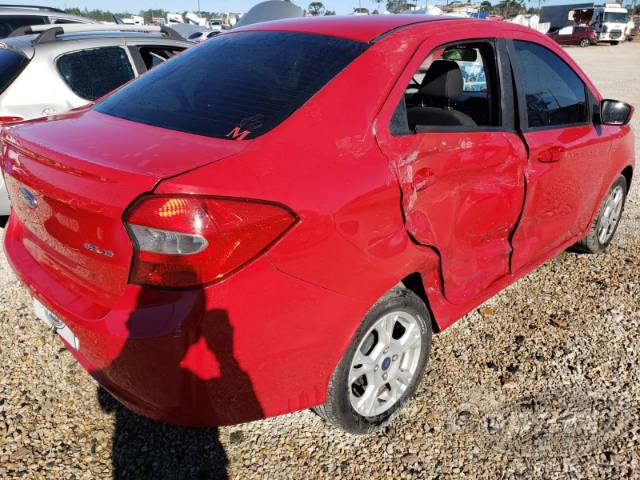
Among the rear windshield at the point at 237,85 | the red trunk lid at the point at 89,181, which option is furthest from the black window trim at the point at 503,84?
the red trunk lid at the point at 89,181

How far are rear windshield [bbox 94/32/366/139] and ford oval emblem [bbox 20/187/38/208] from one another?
1.56ft

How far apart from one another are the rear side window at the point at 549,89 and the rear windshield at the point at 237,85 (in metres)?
1.13

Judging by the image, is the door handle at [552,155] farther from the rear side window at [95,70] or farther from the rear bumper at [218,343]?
the rear side window at [95,70]

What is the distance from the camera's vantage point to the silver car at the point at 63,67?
3.90 metres

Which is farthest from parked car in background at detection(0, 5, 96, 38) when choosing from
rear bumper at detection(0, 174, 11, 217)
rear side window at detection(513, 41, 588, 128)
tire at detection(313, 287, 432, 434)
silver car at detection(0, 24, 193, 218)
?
tire at detection(313, 287, 432, 434)

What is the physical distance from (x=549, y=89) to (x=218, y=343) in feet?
8.15

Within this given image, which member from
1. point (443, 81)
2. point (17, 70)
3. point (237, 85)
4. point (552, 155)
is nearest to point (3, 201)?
point (17, 70)

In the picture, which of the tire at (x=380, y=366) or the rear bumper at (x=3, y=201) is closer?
the tire at (x=380, y=366)

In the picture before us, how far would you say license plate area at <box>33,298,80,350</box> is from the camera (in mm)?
1894

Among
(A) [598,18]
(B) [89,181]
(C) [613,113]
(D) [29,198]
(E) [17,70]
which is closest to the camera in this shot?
(B) [89,181]

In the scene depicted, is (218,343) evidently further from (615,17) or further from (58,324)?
(615,17)

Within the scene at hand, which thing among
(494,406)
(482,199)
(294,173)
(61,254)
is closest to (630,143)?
(482,199)

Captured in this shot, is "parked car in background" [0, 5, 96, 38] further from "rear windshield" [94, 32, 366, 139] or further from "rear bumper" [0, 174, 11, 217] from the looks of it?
"rear windshield" [94, 32, 366, 139]

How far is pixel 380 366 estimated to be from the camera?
2.26 meters
